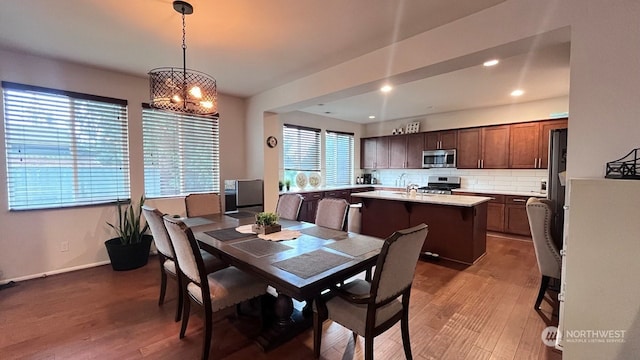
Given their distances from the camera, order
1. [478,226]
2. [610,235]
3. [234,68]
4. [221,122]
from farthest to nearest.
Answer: [221,122], [478,226], [234,68], [610,235]

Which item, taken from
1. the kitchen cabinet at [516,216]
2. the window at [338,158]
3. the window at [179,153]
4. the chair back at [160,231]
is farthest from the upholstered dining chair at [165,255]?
the kitchen cabinet at [516,216]

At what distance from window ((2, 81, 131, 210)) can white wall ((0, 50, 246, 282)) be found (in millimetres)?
81

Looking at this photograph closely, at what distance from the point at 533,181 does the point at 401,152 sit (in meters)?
2.63

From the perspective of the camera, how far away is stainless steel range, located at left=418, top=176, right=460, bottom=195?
5.94 metres

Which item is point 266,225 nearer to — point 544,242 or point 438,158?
point 544,242

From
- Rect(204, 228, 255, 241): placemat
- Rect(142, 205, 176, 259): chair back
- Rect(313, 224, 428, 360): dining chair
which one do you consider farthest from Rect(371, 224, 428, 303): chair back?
Rect(142, 205, 176, 259): chair back

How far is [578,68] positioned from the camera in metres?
1.79

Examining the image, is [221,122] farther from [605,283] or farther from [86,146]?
[605,283]

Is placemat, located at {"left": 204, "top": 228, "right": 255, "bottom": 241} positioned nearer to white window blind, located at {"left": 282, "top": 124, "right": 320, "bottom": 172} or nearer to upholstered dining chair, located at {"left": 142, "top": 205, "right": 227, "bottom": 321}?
upholstered dining chair, located at {"left": 142, "top": 205, "right": 227, "bottom": 321}

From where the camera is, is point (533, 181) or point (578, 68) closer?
point (578, 68)

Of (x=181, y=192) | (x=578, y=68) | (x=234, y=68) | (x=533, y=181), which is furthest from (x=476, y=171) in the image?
(x=181, y=192)

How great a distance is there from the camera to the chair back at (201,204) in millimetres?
3406

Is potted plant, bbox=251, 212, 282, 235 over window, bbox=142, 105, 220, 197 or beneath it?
beneath

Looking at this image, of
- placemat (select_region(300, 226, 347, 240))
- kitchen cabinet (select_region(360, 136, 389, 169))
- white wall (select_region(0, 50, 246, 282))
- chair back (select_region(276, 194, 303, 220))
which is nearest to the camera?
placemat (select_region(300, 226, 347, 240))
